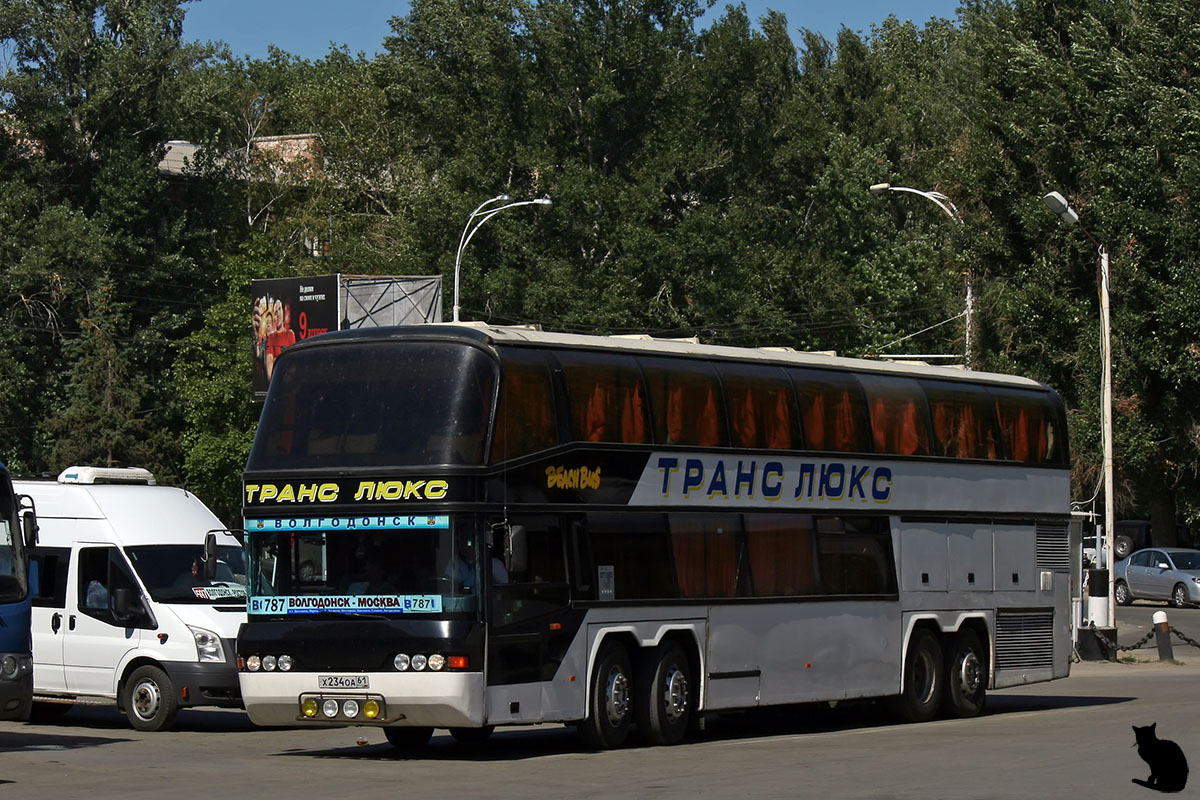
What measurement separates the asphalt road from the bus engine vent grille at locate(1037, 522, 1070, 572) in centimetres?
185

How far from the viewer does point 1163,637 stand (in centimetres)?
3067

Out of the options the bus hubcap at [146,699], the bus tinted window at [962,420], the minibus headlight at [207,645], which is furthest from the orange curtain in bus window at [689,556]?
the bus hubcap at [146,699]

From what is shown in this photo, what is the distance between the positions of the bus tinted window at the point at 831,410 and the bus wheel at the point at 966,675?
3017 mm

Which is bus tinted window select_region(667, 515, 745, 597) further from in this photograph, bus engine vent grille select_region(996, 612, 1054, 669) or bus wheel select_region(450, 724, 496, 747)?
bus engine vent grille select_region(996, 612, 1054, 669)

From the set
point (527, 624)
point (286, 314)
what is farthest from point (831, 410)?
point (286, 314)

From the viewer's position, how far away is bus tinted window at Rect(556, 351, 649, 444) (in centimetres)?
1652

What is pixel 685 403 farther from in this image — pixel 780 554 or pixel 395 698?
pixel 395 698

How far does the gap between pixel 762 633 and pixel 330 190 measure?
54.0m

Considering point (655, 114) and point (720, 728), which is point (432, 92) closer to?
point (655, 114)

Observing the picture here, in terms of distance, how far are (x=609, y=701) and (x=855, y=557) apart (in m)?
4.28

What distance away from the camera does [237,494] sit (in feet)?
215

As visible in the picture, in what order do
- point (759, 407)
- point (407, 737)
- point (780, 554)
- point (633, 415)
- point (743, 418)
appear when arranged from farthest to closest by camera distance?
point (780, 554)
point (759, 407)
point (743, 418)
point (407, 737)
point (633, 415)

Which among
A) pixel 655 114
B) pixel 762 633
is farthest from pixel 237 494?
pixel 762 633

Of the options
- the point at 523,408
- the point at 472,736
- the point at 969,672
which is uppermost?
the point at 523,408
